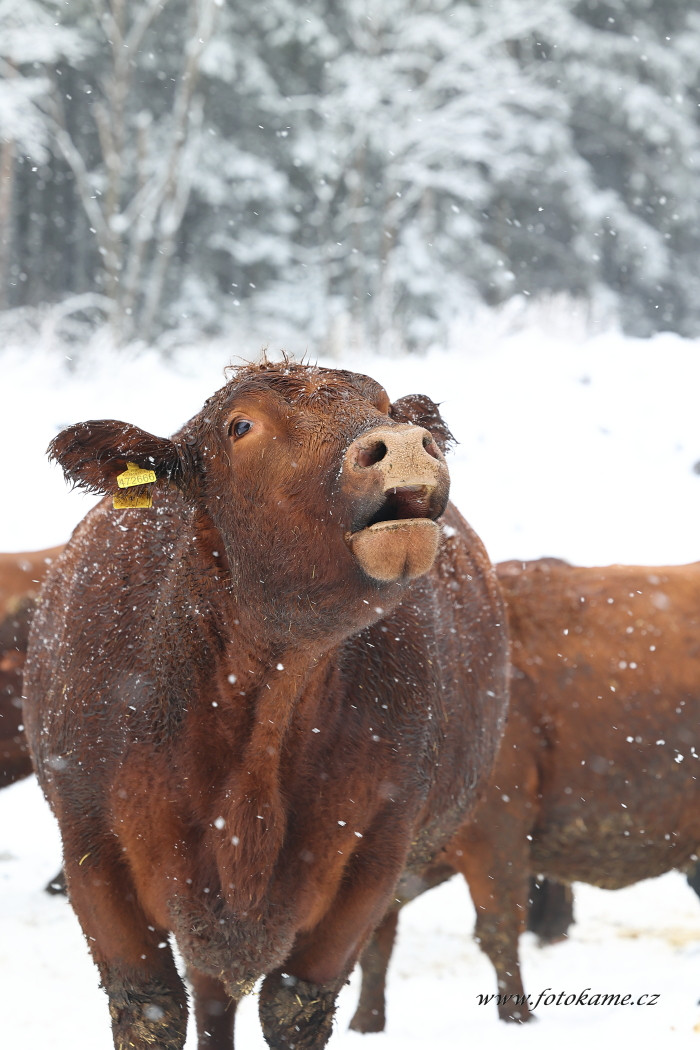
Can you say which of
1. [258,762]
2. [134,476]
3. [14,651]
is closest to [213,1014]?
[258,762]

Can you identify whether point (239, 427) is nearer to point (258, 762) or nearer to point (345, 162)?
point (258, 762)

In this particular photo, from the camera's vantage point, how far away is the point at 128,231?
21.8 m

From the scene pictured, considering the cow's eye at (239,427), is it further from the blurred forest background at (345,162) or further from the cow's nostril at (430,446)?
the blurred forest background at (345,162)

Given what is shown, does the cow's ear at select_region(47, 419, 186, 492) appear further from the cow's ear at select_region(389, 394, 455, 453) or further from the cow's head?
the cow's ear at select_region(389, 394, 455, 453)

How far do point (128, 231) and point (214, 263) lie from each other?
2.30m

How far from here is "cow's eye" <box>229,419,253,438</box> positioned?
242 centimetres

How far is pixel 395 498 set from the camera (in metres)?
2.13

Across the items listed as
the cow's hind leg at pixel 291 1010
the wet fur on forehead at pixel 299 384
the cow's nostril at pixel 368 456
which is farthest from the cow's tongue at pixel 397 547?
the cow's hind leg at pixel 291 1010

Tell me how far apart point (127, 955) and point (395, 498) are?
131cm

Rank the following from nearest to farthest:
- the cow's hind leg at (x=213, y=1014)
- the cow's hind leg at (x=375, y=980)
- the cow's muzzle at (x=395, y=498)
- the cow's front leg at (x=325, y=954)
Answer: the cow's muzzle at (x=395, y=498), the cow's front leg at (x=325, y=954), the cow's hind leg at (x=213, y=1014), the cow's hind leg at (x=375, y=980)

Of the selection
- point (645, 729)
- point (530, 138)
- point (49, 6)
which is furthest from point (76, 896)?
point (530, 138)

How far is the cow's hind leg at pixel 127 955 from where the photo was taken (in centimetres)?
266

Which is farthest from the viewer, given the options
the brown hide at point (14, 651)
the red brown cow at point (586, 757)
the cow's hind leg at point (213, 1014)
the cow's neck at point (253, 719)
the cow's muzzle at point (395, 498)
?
the brown hide at point (14, 651)

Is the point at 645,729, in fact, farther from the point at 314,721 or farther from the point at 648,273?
the point at 648,273
